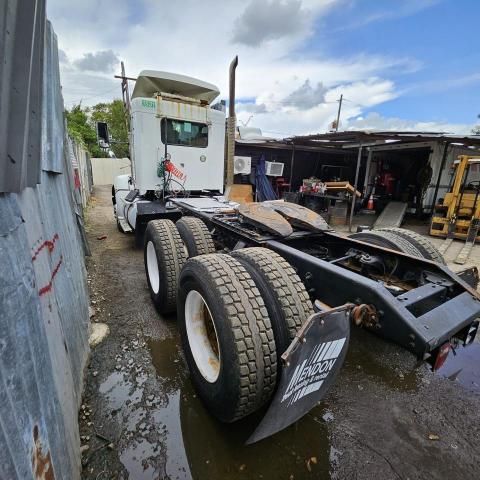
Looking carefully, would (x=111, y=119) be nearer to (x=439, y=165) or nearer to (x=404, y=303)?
(x=439, y=165)

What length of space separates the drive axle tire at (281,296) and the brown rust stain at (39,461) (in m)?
1.25

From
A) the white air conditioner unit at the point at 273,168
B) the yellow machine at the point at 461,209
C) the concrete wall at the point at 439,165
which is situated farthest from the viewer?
the white air conditioner unit at the point at 273,168

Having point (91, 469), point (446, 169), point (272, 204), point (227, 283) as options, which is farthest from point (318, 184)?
point (91, 469)

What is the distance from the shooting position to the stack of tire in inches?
67.7

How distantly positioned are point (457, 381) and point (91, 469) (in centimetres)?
303

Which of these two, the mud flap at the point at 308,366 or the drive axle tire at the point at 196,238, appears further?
A: the drive axle tire at the point at 196,238

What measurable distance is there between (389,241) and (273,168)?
401 inches

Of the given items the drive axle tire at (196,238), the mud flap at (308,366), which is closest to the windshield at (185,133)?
the drive axle tire at (196,238)

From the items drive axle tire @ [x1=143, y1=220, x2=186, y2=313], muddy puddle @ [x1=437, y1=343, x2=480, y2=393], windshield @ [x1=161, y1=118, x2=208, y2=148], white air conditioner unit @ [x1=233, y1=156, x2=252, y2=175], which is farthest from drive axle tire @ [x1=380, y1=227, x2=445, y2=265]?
white air conditioner unit @ [x1=233, y1=156, x2=252, y2=175]

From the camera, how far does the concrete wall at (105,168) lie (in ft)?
78.7

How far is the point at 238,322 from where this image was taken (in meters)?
1.74

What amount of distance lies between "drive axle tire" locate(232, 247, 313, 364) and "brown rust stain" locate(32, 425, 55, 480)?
125 cm

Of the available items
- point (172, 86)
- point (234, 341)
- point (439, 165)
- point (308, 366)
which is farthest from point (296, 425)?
point (439, 165)

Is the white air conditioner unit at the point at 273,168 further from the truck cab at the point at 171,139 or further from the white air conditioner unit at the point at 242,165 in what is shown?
the truck cab at the point at 171,139
